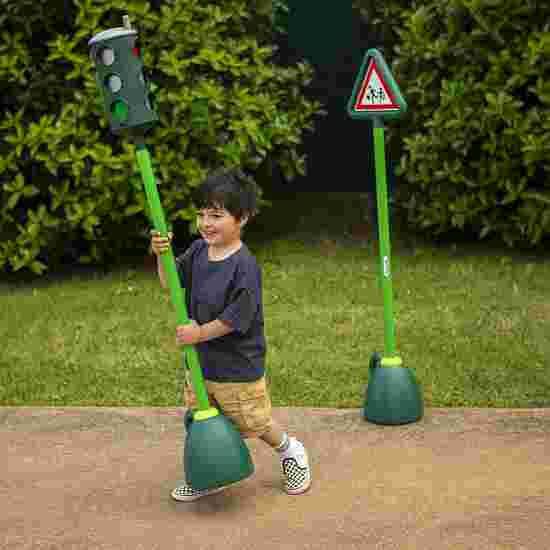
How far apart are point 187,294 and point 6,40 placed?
12.3 feet

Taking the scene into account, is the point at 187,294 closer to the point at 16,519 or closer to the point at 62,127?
the point at 16,519

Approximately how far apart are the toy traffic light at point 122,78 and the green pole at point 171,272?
0.12m

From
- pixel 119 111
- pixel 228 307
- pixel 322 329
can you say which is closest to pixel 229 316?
pixel 228 307

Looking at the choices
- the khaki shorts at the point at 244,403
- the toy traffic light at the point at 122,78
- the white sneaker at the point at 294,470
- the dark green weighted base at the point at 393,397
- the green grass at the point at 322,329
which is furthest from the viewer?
the green grass at the point at 322,329

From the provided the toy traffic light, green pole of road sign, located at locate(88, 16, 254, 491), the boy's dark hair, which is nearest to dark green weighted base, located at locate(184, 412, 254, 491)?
green pole of road sign, located at locate(88, 16, 254, 491)

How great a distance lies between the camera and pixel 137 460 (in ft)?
14.0

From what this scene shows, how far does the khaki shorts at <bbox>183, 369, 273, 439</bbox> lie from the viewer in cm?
375

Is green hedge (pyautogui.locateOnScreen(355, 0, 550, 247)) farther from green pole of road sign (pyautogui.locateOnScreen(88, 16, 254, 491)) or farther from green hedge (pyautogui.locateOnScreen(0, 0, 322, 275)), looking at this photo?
green pole of road sign (pyautogui.locateOnScreen(88, 16, 254, 491))

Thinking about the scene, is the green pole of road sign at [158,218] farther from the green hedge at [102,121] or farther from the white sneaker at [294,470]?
the green hedge at [102,121]

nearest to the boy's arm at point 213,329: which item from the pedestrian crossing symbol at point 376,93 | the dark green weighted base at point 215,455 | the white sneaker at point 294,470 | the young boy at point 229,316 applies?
the young boy at point 229,316

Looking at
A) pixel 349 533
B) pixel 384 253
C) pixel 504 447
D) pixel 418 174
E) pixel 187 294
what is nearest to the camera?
pixel 349 533

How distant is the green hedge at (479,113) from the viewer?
6820 mm

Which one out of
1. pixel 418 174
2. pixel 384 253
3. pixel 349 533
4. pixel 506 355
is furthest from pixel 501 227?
pixel 349 533

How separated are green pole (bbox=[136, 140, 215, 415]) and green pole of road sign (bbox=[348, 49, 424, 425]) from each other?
103 cm
